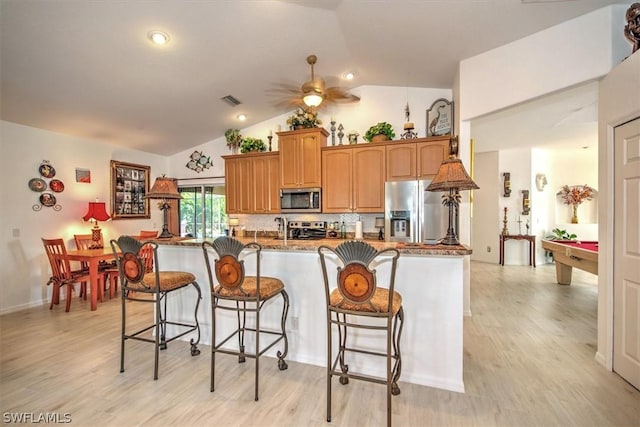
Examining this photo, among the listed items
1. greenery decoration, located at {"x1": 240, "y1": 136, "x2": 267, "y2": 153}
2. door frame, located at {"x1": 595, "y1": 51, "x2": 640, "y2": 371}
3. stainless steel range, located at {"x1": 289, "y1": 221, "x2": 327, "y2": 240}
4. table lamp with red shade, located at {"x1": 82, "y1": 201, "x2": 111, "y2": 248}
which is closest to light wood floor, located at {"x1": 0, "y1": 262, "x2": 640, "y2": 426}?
door frame, located at {"x1": 595, "y1": 51, "x2": 640, "y2": 371}

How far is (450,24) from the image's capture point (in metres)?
2.76

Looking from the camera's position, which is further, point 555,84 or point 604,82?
point 555,84

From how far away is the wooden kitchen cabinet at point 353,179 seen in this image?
4.32 meters

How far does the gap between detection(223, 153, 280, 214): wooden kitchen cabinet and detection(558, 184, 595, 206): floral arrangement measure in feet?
23.8

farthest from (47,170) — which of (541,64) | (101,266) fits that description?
(541,64)

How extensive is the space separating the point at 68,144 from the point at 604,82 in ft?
22.1

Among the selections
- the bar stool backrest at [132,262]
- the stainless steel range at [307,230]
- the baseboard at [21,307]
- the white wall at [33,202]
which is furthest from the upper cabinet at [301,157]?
the baseboard at [21,307]

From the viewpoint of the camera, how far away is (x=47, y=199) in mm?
4176

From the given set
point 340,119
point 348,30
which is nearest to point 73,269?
A: point 340,119

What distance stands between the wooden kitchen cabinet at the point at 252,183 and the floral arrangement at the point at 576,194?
7.25 meters

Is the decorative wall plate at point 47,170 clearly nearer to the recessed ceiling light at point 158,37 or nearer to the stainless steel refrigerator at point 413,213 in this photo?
the recessed ceiling light at point 158,37

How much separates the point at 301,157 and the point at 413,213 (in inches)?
77.8

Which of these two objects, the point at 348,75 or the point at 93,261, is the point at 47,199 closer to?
the point at 93,261

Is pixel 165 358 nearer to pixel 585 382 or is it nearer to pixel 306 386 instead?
pixel 306 386
